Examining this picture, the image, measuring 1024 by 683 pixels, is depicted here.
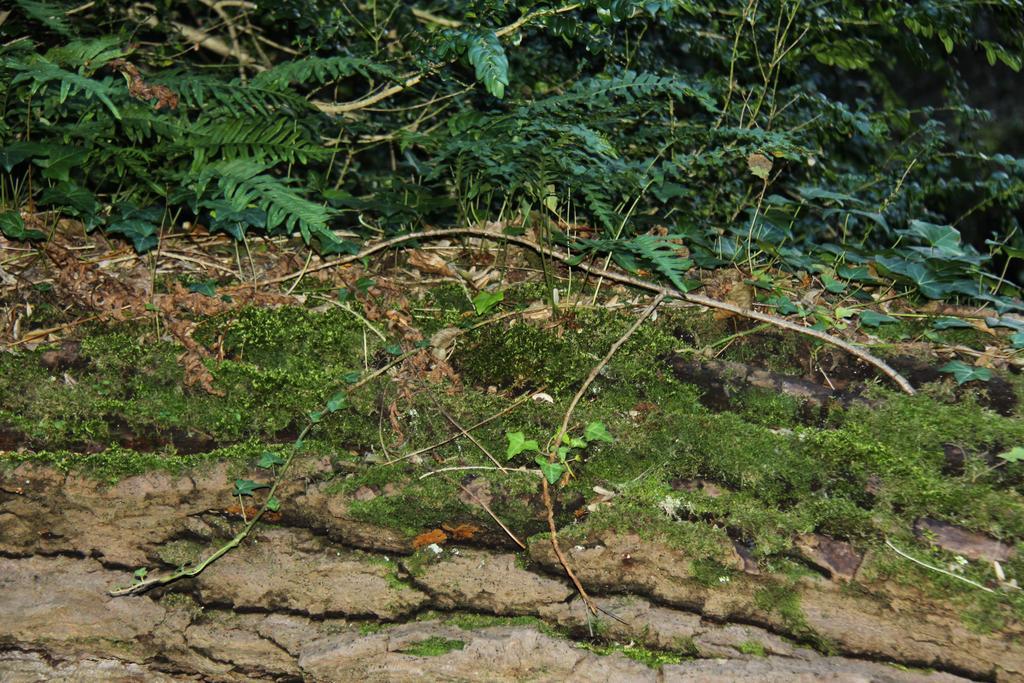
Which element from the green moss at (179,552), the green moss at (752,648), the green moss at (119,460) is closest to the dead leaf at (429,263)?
the green moss at (119,460)

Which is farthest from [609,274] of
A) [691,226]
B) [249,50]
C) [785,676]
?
[249,50]

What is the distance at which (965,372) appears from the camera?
282cm

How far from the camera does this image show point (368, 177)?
4.54 metres

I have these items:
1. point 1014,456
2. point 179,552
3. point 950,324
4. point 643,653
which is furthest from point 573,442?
point 950,324

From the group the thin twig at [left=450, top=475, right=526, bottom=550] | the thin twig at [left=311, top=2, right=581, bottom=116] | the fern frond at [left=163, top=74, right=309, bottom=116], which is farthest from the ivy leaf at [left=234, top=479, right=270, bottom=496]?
the thin twig at [left=311, top=2, right=581, bottom=116]

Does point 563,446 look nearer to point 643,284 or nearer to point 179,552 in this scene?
point 643,284

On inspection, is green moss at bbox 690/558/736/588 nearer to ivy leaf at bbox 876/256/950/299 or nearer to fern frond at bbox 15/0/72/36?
ivy leaf at bbox 876/256/950/299

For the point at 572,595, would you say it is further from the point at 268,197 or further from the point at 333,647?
the point at 268,197

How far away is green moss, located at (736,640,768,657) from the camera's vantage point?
2.03 m

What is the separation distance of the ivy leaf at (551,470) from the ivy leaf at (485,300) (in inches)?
30.1

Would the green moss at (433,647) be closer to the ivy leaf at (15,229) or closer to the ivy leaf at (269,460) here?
the ivy leaf at (269,460)

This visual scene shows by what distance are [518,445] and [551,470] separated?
0.15m

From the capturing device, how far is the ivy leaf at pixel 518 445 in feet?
8.29

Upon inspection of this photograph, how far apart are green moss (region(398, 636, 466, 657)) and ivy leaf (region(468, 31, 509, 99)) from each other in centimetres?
163
